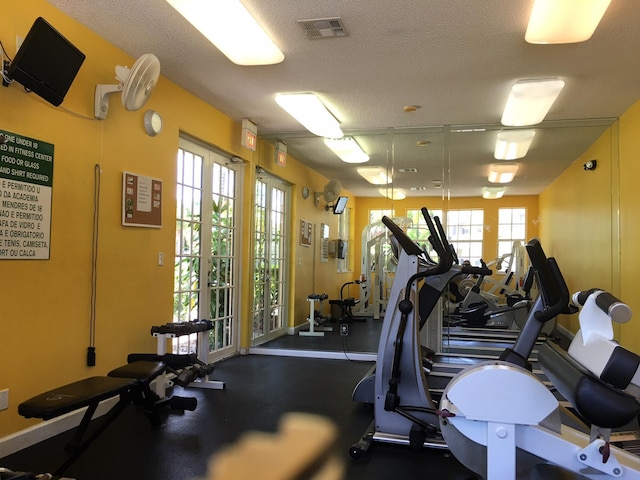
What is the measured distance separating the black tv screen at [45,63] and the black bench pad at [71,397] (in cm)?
159

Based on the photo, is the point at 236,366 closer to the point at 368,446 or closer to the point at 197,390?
the point at 197,390

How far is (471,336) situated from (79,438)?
18.1ft

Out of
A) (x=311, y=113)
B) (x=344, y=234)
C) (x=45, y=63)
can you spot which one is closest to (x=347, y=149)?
(x=311, y=113)

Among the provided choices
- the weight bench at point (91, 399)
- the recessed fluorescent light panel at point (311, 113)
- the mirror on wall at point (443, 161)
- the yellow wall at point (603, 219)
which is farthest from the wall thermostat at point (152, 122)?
the yellow wall at point (603, 219)

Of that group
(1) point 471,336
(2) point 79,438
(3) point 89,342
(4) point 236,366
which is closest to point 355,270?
(1) point 471,336

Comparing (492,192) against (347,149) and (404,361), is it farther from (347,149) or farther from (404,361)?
(404,361)

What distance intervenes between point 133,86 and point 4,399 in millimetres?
1984

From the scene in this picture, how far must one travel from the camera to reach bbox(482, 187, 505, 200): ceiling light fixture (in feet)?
21.8

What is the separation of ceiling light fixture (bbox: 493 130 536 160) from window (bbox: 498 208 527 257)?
723mm

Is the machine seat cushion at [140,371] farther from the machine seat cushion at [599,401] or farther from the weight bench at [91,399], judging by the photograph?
the machine seat cushion at [599,401]

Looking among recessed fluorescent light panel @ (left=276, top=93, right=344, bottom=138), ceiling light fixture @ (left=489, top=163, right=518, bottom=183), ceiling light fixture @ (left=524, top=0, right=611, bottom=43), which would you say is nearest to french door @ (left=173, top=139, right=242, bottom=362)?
recessed fluorescent light panel @ (left=276, top=93, right=344, bottom=138)

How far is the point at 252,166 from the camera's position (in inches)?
225

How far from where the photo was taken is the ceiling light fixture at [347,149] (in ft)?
19.3

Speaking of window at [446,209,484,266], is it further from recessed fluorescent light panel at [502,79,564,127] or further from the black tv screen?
the black tv screen
